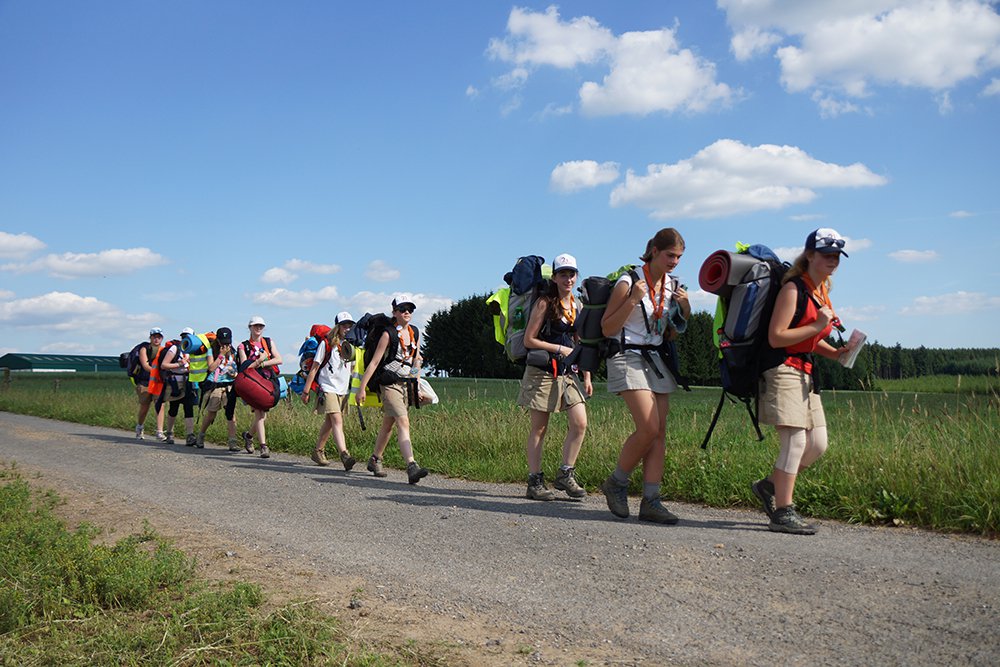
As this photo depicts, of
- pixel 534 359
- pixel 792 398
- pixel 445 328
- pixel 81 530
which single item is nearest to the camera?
pixel 792 398

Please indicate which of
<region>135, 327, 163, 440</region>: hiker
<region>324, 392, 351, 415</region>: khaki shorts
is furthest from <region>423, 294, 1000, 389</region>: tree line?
<region>324, 392, 351, 415</region>: khaki shorts

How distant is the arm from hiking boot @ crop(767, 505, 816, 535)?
121cm

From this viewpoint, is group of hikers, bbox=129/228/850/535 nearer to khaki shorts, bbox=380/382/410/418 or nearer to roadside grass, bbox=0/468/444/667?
khaki shorts, bbox=380/382/410/418

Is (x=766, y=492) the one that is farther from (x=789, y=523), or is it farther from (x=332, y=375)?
(x=332, y=375)

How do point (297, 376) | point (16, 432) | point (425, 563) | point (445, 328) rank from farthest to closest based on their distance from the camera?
point (445, 328), point (16, 432), point (297, 376), point (425, 563)

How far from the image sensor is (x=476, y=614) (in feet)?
14.4

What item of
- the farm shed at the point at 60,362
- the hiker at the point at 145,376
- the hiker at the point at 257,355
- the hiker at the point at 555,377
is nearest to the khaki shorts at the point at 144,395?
the hiker at the point at 145,376

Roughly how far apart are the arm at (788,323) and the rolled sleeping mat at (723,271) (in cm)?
32

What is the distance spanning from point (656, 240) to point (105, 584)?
4362mm

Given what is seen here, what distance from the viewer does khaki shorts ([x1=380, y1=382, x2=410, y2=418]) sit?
9383mm

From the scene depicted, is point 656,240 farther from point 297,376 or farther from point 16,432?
point 16,432

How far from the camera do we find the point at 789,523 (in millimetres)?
6012

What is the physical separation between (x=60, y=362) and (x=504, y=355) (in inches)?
2609

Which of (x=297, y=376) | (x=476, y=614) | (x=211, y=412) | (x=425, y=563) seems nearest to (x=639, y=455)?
(x=425, y=563)
